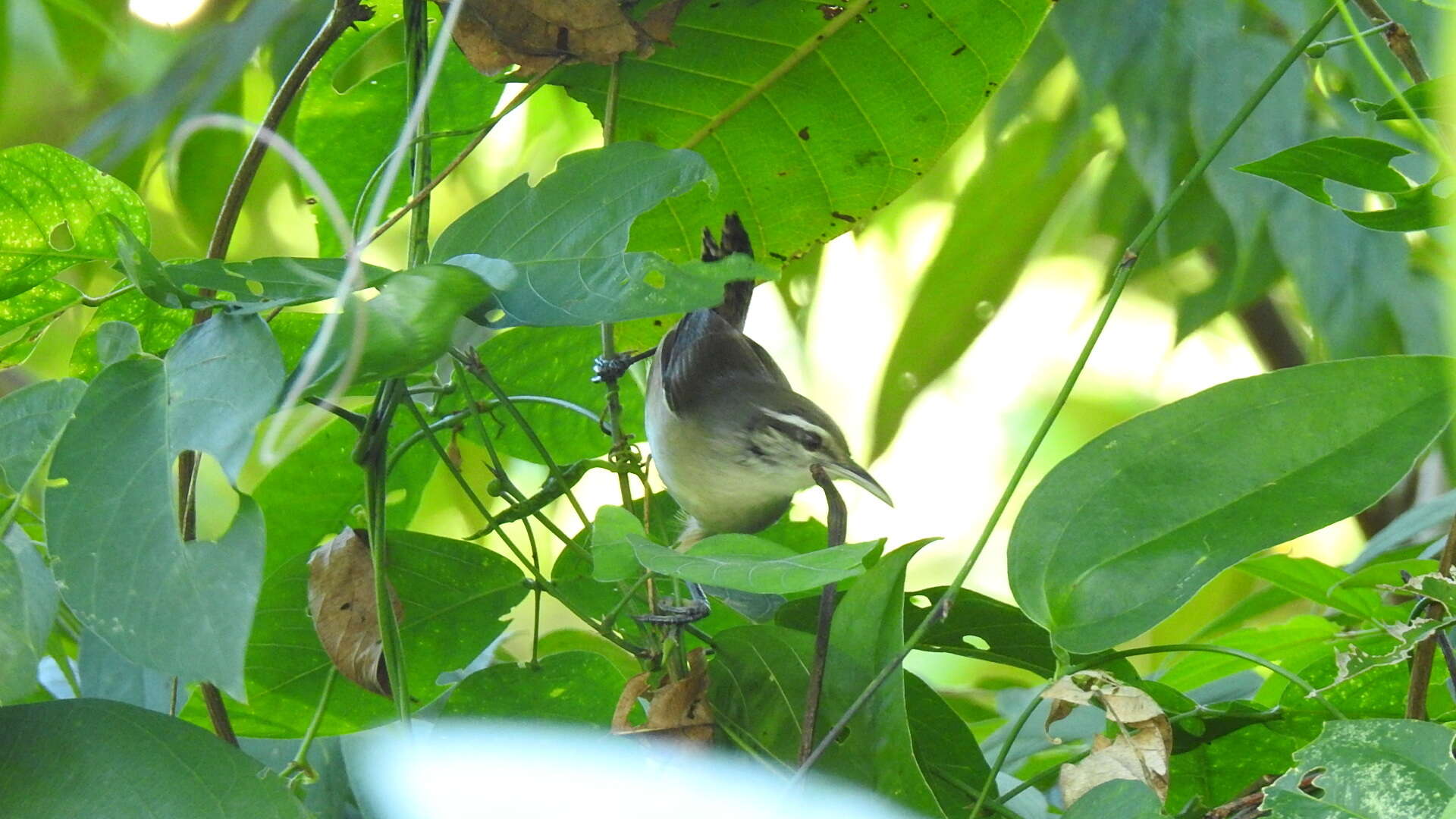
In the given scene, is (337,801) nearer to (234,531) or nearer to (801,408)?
(234,531)

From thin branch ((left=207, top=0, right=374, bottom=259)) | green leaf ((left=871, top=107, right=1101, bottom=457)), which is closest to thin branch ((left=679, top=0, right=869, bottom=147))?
thin branch ((left=207, top=0, right=374, bottom=259))

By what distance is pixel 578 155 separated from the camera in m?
0.62

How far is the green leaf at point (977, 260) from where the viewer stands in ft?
5.19

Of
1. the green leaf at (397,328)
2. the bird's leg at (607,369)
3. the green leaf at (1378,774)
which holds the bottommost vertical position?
the green leaf at (1378,774)

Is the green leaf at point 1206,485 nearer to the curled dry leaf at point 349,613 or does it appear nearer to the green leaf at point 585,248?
the green leaf at point 585,248

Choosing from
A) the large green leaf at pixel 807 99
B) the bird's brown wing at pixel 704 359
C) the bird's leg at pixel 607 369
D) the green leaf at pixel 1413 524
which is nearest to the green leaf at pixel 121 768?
the bird's leg at pixel 607 369

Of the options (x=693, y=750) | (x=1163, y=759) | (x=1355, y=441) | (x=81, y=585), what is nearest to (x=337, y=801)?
(x=693, y=750)

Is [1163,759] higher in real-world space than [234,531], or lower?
lower

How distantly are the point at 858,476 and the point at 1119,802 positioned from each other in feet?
2.45

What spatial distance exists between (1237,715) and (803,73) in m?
0.53

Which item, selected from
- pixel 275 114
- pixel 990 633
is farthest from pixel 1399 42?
pixel 275 114

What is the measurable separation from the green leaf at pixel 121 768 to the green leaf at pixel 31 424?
0.35ft

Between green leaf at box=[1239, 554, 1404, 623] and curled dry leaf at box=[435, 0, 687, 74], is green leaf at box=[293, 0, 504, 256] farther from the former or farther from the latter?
green leaf at box=[1239, 554, 1404, 623]

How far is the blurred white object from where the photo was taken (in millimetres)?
579
